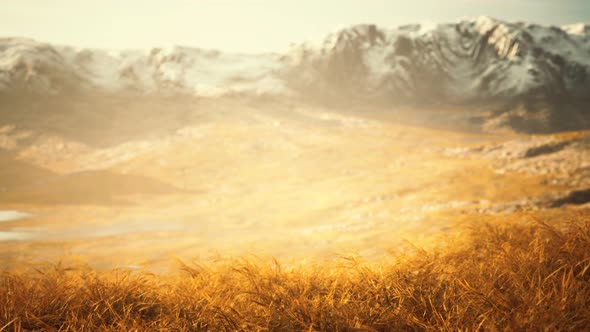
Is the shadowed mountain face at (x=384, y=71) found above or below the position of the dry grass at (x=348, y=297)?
above

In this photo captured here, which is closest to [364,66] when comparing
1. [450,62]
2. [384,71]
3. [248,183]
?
[384,71]

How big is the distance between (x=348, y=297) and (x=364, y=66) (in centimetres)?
4008

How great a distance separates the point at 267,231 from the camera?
7328 millimetres

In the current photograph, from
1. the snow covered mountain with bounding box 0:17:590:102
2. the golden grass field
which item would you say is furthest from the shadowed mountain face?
the golden grass field

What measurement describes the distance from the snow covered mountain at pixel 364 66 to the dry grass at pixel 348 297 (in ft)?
94.7

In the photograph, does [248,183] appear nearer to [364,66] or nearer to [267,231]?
[267,231]

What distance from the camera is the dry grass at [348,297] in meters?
1.46

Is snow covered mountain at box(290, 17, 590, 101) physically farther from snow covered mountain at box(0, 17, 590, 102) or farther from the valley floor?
the valley floor

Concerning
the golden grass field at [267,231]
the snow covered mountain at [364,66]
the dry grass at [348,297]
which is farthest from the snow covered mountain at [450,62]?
the dry grass at [348,297]

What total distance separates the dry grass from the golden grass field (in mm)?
12

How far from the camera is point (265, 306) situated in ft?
5.35

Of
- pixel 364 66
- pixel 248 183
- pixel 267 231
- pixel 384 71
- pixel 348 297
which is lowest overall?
pixel 267 231

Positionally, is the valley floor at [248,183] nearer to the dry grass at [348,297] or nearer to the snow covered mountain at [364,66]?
the dry grass at [348,297]

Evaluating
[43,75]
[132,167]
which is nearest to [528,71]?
[132,167]
